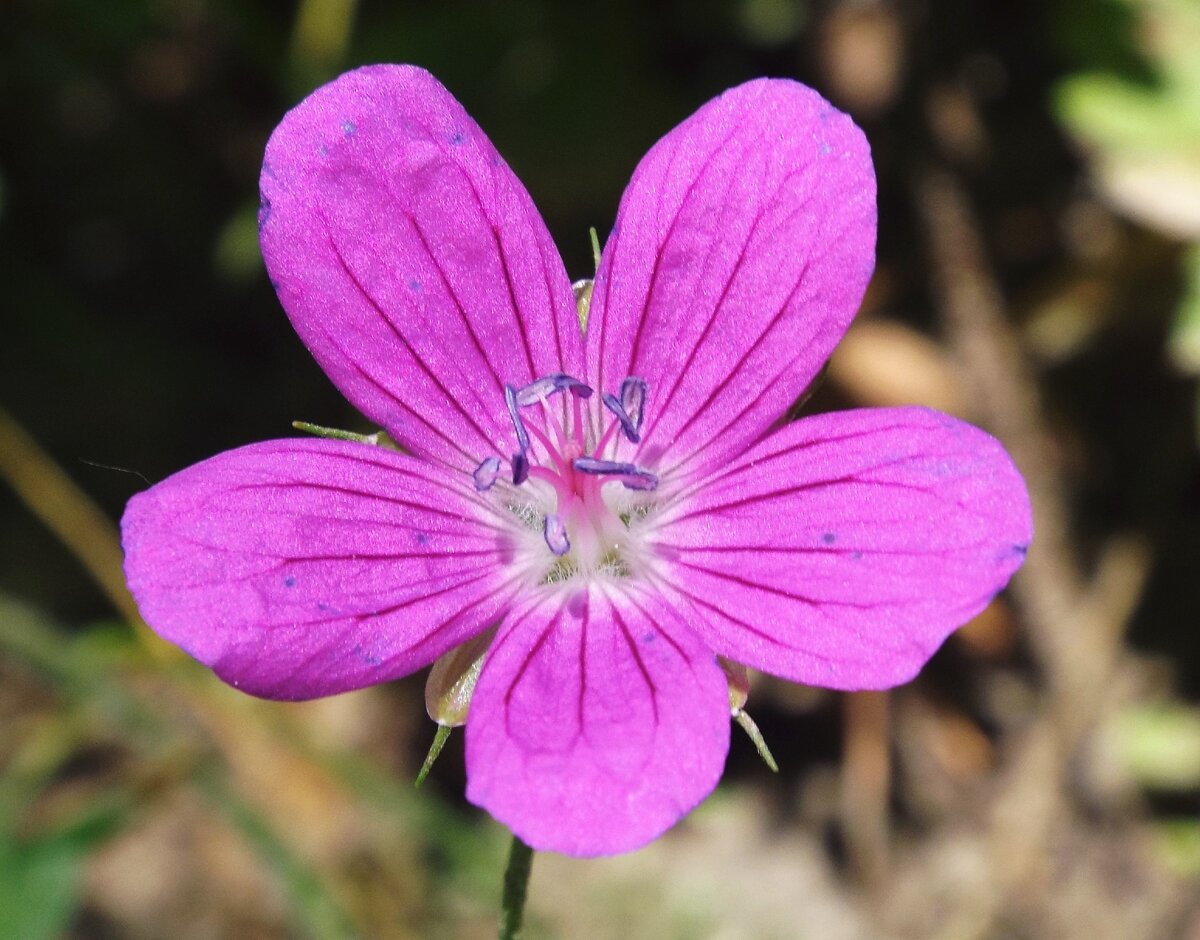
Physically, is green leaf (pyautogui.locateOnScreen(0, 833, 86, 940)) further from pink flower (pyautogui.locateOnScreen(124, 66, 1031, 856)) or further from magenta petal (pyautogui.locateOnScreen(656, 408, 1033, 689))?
magenta petal (pyautogui.locateOnScreen(656, 408, 1033, 689))

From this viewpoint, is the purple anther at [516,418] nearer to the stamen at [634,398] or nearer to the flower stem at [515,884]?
the stamen at [634,398]

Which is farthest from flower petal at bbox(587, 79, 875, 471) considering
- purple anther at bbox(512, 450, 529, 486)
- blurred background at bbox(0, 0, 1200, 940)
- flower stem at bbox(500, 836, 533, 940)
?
blurred background at bbox(0, 0, 1200, 940)

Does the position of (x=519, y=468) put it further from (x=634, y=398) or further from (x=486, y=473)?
(x=634, y=398)

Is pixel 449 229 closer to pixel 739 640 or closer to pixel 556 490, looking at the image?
pixel 556 490

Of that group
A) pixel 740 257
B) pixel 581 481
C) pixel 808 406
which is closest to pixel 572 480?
pixel 581 481

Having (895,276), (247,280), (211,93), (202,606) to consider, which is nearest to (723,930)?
(895,276)

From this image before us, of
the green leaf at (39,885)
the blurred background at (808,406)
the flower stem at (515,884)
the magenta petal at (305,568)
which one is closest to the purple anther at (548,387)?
the magenta petal at (305,568)
